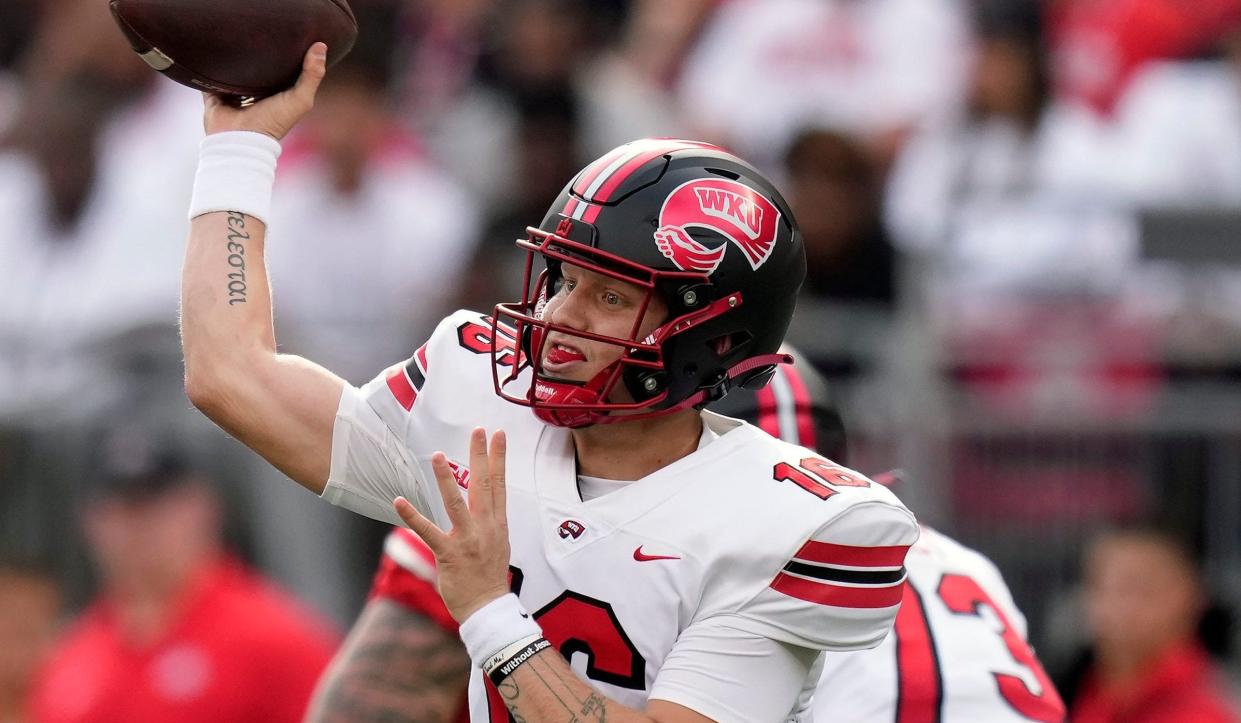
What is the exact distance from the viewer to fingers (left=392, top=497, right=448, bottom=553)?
2705 millimetres

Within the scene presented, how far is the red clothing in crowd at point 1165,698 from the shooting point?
5.64 m

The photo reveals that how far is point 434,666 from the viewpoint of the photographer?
394cm

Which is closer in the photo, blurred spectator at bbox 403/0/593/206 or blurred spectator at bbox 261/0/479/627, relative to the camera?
blurred spectator at bbox 261/0/479/627

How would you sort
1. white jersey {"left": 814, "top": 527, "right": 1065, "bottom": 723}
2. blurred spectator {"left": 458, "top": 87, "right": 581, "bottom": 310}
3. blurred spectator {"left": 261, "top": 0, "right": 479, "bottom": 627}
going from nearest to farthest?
white jersey {"left": 814, "top": 527, "right": 1065, "bottom": 723}
blurred spectator {"left": 261, "top": 0, "right": 479, "bottom": 627}
blurred spectator {"left": 458, "top": 87, "right": 581, "bottom": 310}

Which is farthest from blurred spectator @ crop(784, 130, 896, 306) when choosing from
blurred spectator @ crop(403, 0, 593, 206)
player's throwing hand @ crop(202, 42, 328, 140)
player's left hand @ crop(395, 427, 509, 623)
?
player's left hand @ crop(395, 427, 509, 623)

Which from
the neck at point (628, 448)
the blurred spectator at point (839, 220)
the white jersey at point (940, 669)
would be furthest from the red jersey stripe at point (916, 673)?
the blurred spectator at point (839, 220)

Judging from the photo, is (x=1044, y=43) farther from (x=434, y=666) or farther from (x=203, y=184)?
(x=203, y=184)

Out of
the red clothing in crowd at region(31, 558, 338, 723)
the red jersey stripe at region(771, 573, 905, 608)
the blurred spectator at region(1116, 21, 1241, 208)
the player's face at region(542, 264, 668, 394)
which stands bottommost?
the red clothing in crowd at region(31, 558, 338, 723)

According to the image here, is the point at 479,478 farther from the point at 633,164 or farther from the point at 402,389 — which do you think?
the point at 633,164

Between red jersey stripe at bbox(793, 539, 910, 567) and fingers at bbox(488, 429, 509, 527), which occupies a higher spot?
fingers at bbox(488, 429, 509, 527)

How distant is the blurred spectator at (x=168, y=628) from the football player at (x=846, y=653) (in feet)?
6.05

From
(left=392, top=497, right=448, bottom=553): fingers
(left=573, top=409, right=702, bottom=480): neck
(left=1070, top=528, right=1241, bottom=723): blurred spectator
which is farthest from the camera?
(left=1070, top=528, right=1241, bottom=723): blurred spectator

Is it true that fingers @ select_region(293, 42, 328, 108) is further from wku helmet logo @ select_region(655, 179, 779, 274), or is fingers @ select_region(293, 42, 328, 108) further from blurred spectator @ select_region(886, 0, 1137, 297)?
blurred spectator @ select_region(886, 0, 1137, 297)

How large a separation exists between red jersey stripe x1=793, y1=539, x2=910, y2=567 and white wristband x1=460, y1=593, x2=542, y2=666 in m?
0.43
